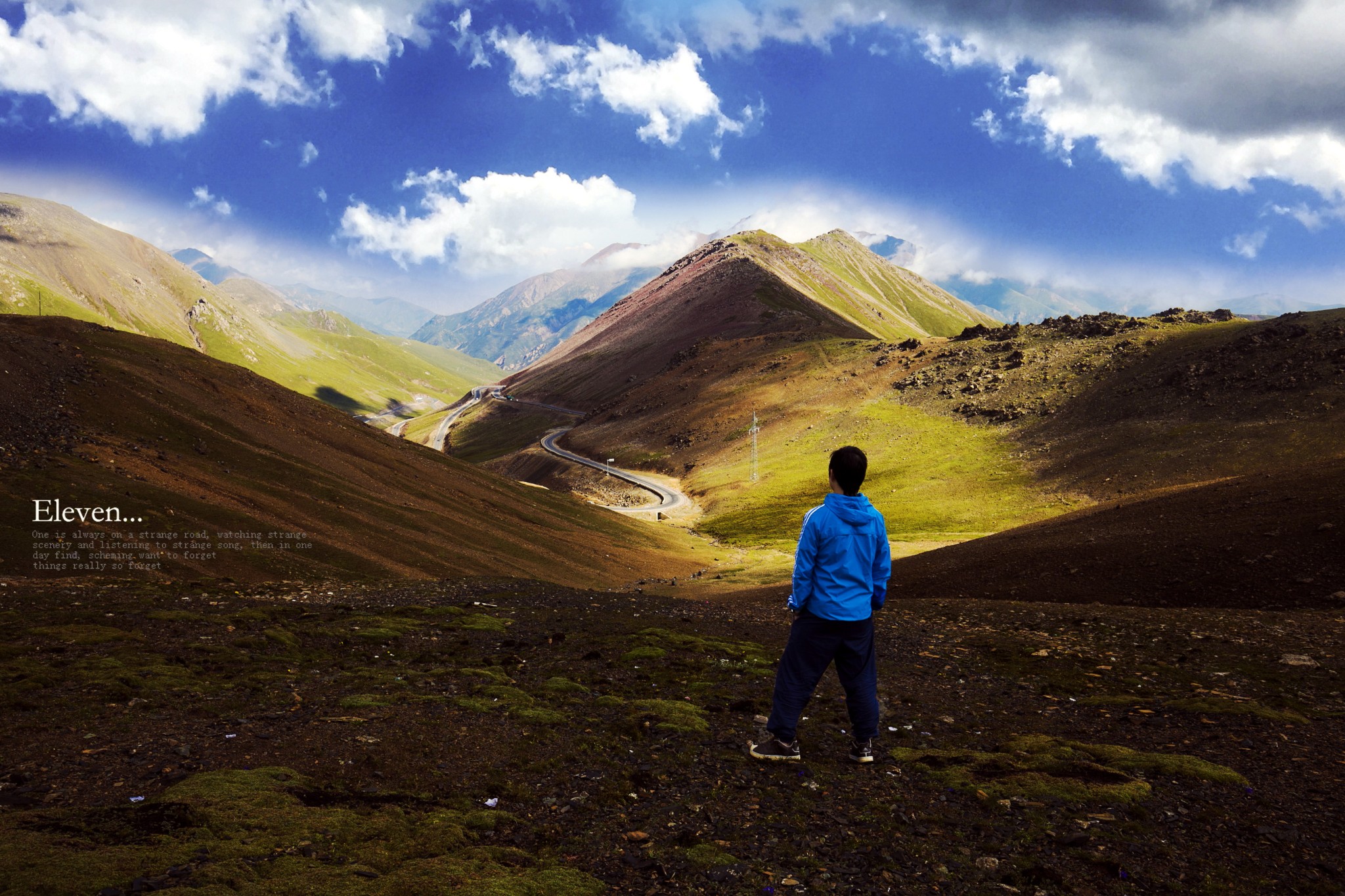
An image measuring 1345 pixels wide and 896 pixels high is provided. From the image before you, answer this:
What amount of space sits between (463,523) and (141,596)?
30.4 metres

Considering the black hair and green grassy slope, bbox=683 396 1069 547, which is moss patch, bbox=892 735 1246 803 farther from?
green grassy slope, bbox=683 396 1069 547

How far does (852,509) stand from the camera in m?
11.4

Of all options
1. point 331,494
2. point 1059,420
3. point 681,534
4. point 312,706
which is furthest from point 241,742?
point 1059,420

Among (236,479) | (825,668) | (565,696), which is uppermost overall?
(236,479)

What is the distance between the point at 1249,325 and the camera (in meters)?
101

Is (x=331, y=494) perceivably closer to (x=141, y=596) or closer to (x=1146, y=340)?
(x=141, y=596)

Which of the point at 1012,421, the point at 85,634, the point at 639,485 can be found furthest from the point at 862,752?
the point at 639,485

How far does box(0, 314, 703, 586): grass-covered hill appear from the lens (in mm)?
30453

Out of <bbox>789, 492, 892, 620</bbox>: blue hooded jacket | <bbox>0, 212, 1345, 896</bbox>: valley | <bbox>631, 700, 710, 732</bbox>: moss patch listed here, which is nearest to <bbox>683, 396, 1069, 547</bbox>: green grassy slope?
<bbox>0, 212, 1345, 896</bbox>: valley

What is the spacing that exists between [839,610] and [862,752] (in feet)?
8.06

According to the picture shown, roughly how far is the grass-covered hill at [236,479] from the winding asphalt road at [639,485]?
145ft

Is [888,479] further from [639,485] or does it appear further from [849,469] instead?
[849,469]

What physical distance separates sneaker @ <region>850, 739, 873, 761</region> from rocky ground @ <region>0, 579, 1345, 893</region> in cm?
25

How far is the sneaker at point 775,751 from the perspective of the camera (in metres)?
11.2
